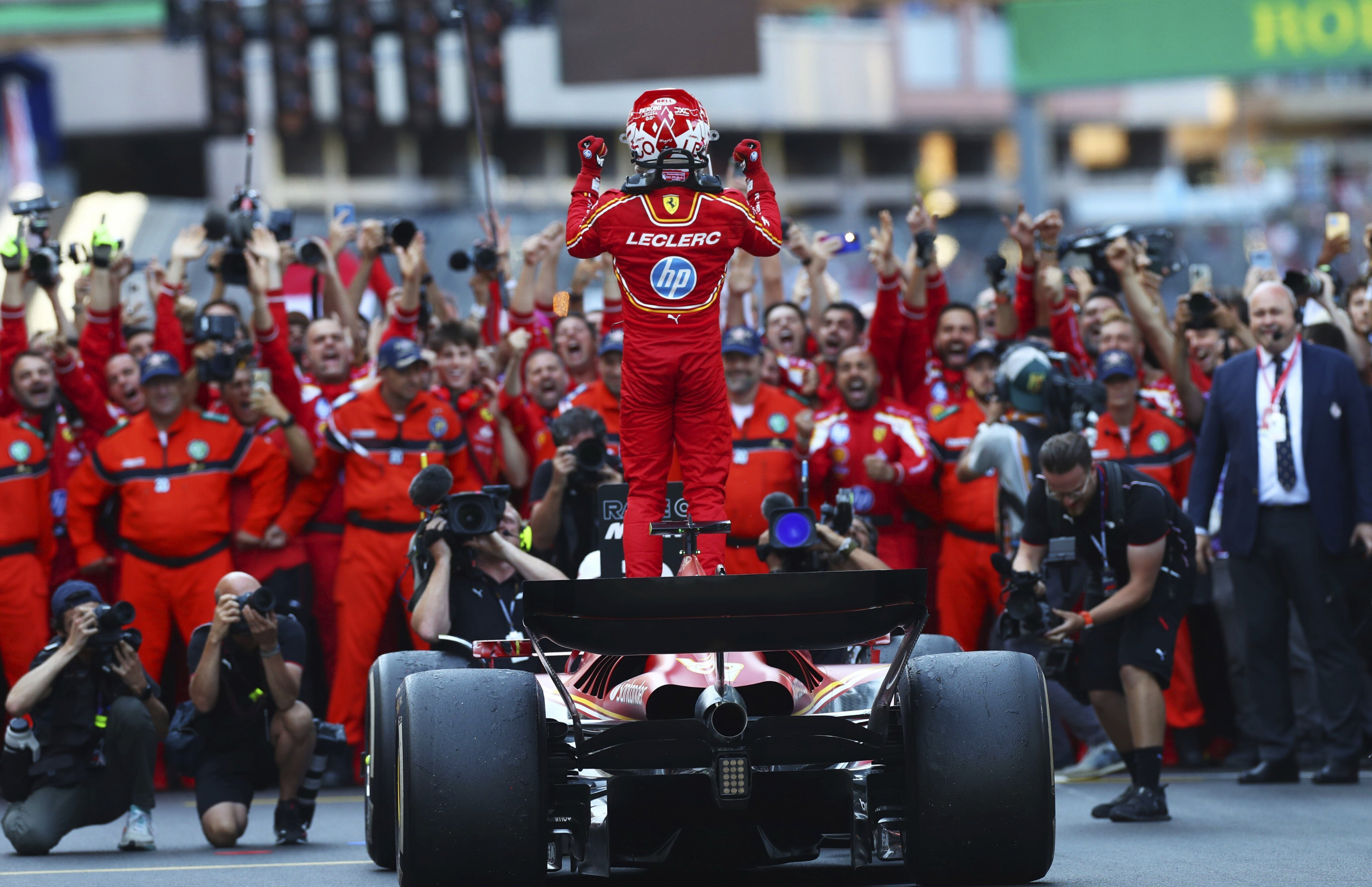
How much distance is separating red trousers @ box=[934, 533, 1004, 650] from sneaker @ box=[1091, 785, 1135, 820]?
1.85 m

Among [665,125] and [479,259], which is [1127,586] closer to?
[665,125]

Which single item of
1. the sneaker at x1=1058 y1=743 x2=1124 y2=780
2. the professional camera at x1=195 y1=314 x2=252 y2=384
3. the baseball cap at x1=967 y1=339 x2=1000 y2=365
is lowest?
the sneaker at x1=1058 y1=743 x2=1124 y2=780

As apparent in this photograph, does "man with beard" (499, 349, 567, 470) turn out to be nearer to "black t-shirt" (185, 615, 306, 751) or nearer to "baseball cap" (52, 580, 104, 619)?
"black t-shirt" (185, 615, 306, 751)

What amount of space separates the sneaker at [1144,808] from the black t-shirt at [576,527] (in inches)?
97.1

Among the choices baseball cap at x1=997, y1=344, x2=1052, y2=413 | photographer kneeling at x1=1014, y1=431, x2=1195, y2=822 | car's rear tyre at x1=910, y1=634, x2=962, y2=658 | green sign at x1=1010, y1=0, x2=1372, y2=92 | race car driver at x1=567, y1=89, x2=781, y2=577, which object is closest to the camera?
race car driver at x1=567, y1=89, x2=781, y2=577

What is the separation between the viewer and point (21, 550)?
9.77 m

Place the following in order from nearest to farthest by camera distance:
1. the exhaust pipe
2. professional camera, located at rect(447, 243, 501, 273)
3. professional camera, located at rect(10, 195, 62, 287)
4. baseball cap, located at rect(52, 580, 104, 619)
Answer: the exhaust pipe → baseball cap, located at rect(52, 580, 104, 619) → professional camera, located at rect(10, 195, 62, 287) → professional camera, located at rect(447, 243, 501, 273)

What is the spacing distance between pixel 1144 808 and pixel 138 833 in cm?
396

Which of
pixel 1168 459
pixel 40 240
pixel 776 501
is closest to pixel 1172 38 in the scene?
pixel 1168 459

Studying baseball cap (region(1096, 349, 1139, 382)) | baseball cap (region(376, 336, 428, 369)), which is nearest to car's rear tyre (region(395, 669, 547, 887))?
baseball cap (region(376, 336, 428, 369))

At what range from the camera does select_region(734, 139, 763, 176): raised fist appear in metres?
6.79

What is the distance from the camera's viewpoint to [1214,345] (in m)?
10.4

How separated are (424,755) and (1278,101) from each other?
44.6 meters

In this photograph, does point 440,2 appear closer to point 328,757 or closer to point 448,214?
point 448,214
